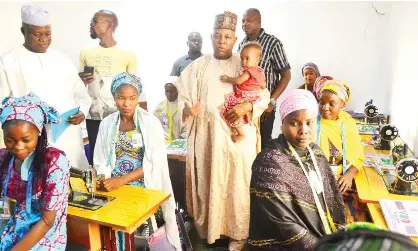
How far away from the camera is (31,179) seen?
202 centimetres

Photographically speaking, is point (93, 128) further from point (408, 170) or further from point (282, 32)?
point (282, 32)

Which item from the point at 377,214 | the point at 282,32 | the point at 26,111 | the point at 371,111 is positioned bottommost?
the point at 377,214

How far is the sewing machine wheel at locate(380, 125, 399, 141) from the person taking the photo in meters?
3.45

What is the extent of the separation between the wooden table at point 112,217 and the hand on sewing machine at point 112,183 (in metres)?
0.05

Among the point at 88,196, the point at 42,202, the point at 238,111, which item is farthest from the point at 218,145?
the point at 42,202

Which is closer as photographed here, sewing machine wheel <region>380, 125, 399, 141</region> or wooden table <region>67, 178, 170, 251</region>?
wooden table <region>67, 178, 170, 251</region>

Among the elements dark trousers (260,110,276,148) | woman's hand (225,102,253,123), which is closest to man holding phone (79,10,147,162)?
woman's hand (225,102,253,123)

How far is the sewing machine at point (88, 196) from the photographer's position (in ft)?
7.52

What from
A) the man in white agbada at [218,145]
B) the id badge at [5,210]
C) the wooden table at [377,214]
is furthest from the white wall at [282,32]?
the id badge at [5,210]

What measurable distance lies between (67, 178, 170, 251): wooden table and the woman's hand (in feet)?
3.07

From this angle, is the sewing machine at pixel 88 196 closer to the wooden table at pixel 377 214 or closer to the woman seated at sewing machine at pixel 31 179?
the woman seated at sewing machine at pixel 31 179

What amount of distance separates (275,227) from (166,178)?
126 centimetres

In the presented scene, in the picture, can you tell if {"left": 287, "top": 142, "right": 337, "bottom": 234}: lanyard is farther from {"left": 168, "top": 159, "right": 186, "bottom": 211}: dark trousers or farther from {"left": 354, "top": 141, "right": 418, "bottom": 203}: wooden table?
{"left": 168, "top": 159, "right": 186, "bottom": 211}: dark trousers

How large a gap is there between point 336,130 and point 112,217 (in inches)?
77.1
